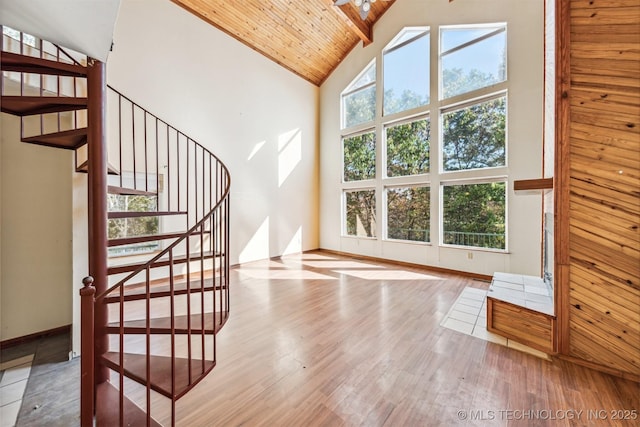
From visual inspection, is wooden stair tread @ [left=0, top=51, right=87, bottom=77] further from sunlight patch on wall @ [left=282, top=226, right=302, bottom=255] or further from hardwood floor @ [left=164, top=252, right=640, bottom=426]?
sunlight patch on wall @ [left=282, top=226, right=302, bottom=255]

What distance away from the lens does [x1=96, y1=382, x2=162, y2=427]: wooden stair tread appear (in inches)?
66.9

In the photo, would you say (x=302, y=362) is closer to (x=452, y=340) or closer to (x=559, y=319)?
(x=452, y=340)

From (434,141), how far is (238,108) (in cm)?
428

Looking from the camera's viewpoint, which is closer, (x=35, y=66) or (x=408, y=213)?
(x=35, y=66)

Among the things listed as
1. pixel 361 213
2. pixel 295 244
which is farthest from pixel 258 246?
pixel 361 213

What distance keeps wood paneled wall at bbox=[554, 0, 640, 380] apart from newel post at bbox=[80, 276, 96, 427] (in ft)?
12.0

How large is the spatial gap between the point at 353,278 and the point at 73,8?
4.67m

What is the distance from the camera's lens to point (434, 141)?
17.3ft

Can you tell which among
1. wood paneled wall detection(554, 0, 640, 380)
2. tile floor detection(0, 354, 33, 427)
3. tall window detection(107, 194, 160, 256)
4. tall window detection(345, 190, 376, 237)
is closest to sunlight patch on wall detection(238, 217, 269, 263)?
tall window detection(107, 194, 160, 256)

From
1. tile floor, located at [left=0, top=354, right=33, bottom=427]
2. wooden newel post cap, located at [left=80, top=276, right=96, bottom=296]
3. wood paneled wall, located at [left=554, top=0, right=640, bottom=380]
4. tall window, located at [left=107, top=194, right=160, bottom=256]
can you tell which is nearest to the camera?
wooden newel post cap, located at [left=80, top=276, right=96, bottom=296]

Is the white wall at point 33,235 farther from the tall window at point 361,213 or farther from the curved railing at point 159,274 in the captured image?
the tall window at point 361,213

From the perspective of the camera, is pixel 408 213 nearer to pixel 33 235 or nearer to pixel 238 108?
pixel 238 108

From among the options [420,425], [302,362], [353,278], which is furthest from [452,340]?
[353,278]

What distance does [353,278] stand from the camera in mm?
4840
